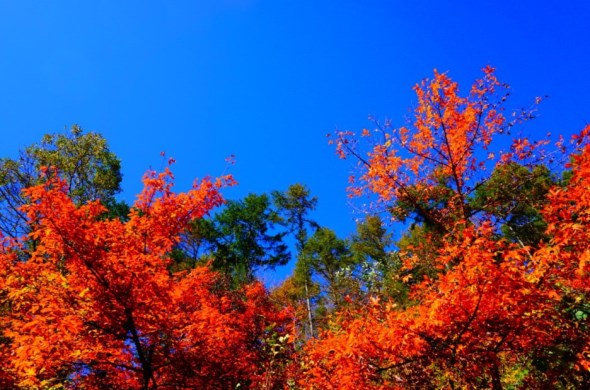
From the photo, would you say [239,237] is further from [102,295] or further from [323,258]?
[102,295]

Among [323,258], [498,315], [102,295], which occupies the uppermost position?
[323,258]

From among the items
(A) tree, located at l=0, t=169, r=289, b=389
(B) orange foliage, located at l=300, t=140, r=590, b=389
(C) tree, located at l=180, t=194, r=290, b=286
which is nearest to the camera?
(B) orange foliage, located at l=300, t=140, r=590, b=389

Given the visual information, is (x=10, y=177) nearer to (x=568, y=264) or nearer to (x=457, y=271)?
(x=457, y=271)

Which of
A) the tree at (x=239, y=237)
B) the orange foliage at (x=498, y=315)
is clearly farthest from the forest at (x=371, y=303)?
the tree at (x=239, y=237)

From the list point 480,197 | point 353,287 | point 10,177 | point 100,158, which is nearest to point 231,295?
point 353,287

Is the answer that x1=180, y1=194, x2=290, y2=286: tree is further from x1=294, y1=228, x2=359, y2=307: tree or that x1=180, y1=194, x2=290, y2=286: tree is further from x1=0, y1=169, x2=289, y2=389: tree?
x1=0, y1=169, x2=289, y2=389: tree

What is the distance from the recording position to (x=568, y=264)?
4.18 metres

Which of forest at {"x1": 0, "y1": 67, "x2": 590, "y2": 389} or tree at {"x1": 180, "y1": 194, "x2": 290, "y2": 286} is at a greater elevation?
tree at {"x1": 180, "y1": 194, "x2": 290, "y2": 286}

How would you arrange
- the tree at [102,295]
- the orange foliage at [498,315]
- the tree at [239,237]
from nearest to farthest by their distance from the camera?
the orange foliage at [498,315]
the tree at [102,295]
the tree at [239,237]

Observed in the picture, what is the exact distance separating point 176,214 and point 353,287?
42.4 feet

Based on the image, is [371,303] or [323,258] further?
[323,258]

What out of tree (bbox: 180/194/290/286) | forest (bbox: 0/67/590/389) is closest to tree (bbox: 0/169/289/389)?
forest (bbox: 0/67/590/389)

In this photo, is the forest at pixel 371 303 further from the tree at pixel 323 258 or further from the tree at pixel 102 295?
the tree at pixel 323 258

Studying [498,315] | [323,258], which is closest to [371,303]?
[498,315]
